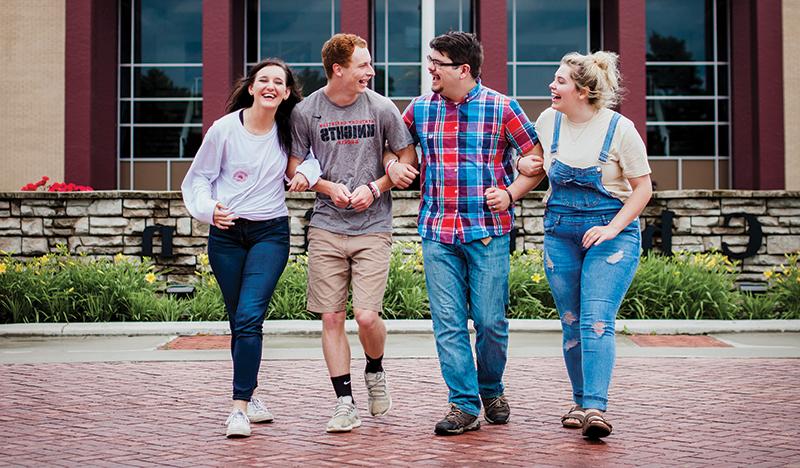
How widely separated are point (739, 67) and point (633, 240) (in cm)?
2418

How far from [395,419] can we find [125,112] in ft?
80.3

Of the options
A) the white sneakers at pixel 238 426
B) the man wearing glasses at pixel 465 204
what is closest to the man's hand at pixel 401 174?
the man wearing glasses at pixel 465 204

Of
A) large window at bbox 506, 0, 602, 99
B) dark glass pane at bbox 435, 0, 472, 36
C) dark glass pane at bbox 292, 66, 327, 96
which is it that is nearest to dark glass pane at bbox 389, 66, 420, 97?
dark glass pane at bbox 435, 0, 472, 36

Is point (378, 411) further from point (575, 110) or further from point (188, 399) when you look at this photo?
point (575, 110)

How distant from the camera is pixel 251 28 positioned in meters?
28.6

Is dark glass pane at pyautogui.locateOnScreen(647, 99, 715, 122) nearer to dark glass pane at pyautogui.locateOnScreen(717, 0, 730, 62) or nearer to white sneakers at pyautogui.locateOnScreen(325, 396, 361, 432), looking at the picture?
dark glass pane at pyautogui.locateOnScreen(717, 0, 730, 62)


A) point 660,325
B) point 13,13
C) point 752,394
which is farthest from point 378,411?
point 13,13

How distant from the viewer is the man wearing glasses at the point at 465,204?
17.9 feet

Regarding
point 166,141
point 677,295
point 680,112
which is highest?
point 680,112

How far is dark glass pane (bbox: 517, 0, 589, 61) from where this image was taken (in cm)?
2856

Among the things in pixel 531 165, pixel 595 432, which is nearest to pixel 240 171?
pixel 531 165

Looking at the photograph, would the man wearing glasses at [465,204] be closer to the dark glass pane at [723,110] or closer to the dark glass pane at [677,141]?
the dark glass pane at [677,141]

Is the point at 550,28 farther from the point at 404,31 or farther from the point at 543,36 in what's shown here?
the point at 404,31

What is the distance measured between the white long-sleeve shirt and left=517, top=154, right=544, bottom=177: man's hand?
3.64 feet
